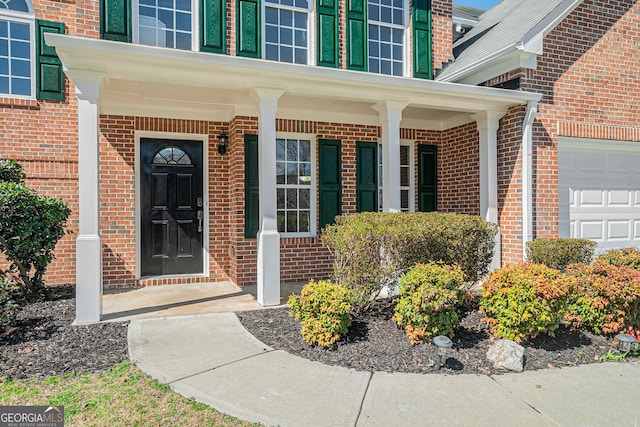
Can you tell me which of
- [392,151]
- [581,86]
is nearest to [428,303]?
[392,151]

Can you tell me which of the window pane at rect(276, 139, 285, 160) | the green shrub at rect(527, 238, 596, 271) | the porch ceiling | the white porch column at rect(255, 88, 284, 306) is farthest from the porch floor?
the green shrub at rect(527, 238, 596, 271)

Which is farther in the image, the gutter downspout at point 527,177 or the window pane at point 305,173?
the window pane at point 305,173

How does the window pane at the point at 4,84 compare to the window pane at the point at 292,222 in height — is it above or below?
above

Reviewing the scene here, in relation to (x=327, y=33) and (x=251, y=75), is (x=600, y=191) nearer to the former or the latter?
(x=327, y=33)

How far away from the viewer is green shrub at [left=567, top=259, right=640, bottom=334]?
436 cm

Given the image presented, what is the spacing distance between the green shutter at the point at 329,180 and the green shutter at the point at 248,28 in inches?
73.5

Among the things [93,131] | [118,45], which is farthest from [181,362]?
[118,45]

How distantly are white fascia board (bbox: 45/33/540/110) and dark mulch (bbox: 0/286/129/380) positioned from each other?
2771 millimetres

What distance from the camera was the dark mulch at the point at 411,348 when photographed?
3719mm

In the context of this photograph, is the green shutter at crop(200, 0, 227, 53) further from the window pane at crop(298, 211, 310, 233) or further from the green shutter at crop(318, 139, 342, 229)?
the window pane at crop(298, 211, 310, 233)

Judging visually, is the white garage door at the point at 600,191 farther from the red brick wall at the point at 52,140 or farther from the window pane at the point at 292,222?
the red brick wall at the point at 52,140

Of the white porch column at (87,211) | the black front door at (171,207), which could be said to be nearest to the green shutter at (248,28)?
the black front door at (171,207)

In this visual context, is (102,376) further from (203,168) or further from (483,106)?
(483,106)

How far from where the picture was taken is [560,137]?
7.18m
